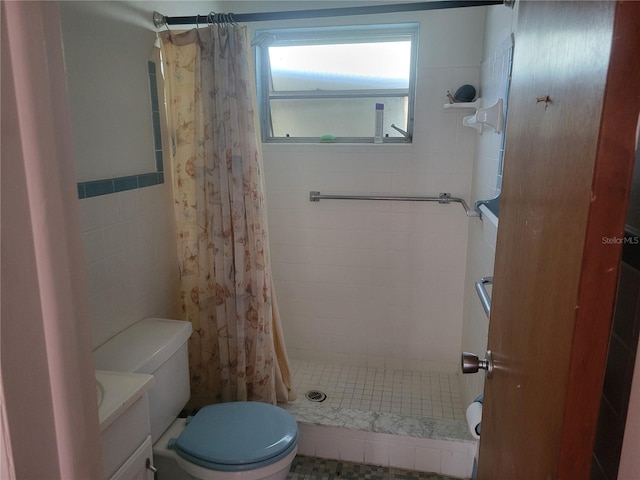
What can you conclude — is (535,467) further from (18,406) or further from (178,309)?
(178,309)

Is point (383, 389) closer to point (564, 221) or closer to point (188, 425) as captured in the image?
point (188, 425)

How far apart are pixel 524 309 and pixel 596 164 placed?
369 mm

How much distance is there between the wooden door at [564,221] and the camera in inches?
20.2

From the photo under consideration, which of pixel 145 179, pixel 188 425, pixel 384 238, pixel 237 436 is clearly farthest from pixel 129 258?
pixel 384 238

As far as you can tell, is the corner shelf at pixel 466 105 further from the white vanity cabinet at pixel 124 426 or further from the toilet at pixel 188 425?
the white vanity cabinet at pixel 124 426

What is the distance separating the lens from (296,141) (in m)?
2.81

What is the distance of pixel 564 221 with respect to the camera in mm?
630

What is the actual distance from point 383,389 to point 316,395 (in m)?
0.39

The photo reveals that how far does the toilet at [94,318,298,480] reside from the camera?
5.19 feet

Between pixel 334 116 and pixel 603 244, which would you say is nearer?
pixel 603 244

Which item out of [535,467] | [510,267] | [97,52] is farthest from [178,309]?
[535,467]

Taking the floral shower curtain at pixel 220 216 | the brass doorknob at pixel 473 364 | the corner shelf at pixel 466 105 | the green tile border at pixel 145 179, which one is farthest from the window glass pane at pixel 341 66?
the brass doorknob at pixel 473 364

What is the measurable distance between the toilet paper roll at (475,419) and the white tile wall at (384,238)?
1287mm

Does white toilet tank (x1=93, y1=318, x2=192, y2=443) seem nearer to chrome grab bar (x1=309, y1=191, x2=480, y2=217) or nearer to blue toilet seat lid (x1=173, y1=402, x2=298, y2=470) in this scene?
blue toilet seat lid (x1=173, y1=402, x2=298, y2=470)
